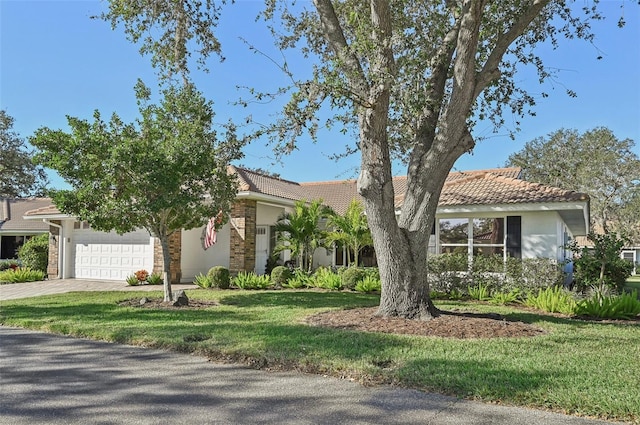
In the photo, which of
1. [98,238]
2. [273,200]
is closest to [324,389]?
[273,200]

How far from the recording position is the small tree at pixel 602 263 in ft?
39.7

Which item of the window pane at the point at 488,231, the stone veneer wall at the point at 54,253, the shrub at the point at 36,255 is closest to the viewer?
the window pane at the point at 488,231

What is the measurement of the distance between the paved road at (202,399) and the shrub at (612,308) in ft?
24.5

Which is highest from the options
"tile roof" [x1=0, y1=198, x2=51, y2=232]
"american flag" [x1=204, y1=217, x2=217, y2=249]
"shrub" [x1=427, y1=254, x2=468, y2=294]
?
"tile roof" [x1=0, y1=198, x2=51, y2=232]

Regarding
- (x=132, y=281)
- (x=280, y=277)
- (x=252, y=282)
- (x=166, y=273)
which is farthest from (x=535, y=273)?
(x=132, y=281)

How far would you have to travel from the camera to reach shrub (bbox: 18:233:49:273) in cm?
2379

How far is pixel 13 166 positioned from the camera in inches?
1316

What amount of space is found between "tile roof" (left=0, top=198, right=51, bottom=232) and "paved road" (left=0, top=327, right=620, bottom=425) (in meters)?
26.1

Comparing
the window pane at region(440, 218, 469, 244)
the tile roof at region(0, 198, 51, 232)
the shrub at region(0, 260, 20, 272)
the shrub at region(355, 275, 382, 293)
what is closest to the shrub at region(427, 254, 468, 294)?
the window pane at region(440, 218, 469, 244)

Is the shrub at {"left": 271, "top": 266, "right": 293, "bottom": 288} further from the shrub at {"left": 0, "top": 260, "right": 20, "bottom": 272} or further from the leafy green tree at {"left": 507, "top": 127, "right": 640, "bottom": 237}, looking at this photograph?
the leafy green tree at {"left": 507, "top": 127, "right": 640, "bottom": 237}

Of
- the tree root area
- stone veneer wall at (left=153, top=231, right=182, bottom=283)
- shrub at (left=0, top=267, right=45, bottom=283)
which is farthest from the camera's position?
shrub at (left=0, top=267, right=45, bottom=283)

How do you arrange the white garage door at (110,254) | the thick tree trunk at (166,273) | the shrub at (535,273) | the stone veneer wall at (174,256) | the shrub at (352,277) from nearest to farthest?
the thick tree trunk at (166,273) → the shrub at (535,273) → the shrub at (352,277) → the stone veneer wall at (174,256) → the white garage door at (110,254)

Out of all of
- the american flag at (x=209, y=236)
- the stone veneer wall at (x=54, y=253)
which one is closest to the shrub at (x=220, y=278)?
the american flag at (x=209, y=236)

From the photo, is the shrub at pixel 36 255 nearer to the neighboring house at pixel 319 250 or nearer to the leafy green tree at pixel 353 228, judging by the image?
the neighboring house at pixel 319 250
